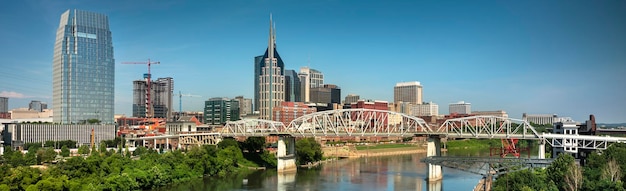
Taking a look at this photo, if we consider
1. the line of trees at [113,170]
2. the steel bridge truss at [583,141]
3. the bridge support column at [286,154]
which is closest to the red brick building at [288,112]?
the bridge support column at [286,154]

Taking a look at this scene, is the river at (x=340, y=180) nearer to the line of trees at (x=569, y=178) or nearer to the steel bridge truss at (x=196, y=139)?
the line of trees at (x=569, y=178)

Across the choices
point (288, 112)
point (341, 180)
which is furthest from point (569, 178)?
point (288, 112)

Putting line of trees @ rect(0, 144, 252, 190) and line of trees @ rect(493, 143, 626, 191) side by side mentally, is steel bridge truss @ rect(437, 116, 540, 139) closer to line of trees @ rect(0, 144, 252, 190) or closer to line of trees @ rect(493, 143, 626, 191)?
line of trees @ rect(493, 143, 626, 191)

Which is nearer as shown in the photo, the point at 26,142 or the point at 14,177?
the point at 14,177

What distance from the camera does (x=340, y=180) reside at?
53.7 meters

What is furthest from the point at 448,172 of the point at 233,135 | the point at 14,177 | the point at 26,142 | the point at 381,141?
the point at 26,142

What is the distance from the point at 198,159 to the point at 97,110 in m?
72.4

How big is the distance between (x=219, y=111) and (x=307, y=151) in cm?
10319

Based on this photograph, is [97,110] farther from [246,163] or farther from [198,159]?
Result: [198,159]

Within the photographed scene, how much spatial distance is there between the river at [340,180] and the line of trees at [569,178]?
11389mm

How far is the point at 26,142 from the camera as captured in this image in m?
87.3

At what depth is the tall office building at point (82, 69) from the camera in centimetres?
11462

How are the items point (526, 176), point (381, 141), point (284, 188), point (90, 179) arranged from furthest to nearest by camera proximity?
point (381, 141)
point (284, 188)
point (90, 179)
point (526, 176)

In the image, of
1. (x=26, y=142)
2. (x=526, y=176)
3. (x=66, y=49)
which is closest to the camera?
(x=526, y=176)
